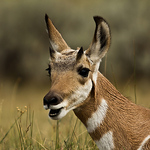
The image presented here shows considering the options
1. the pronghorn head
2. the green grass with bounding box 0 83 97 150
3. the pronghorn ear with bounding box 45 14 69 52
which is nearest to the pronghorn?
the pronghorn head

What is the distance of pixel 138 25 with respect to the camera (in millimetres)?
19438

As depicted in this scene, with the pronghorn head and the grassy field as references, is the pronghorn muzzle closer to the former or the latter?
the pronghorn head

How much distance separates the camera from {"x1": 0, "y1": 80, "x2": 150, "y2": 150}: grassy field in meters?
5.09

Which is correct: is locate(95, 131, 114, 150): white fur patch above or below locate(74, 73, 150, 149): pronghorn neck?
below

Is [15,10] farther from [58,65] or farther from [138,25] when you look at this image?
[58,65]

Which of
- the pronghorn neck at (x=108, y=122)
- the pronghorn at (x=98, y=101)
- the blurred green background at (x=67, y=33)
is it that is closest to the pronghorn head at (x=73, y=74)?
the pronghorn at (x=98, y=101)

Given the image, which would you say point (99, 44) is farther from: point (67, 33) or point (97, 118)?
point (67, 33)

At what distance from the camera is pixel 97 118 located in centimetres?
393

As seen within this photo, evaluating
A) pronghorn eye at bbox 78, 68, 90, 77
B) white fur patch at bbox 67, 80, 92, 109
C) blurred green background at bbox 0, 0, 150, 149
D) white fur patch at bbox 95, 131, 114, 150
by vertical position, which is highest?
pronghorn eye at bbox 78, 68, 90, 77

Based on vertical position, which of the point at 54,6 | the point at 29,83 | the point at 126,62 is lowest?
the point at 29,83

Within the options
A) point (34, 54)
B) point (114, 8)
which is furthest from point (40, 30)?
point (114, 8)

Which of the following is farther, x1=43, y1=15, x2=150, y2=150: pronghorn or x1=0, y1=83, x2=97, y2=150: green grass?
x1=0, y1=83, x2=97, y2=150: green grass

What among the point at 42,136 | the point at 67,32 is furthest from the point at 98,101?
the point at 67,32

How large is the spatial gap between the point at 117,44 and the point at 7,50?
266 inches
